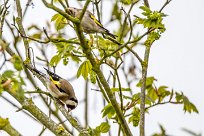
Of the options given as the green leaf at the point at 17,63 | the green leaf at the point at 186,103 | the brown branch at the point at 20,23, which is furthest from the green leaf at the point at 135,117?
the green leaf at the point at 17,63

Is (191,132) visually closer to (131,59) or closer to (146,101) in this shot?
(146,101)

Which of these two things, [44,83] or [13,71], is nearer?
[13,71]

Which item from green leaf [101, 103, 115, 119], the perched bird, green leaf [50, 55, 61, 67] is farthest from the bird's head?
green leaf [101, 103, 115, 119]

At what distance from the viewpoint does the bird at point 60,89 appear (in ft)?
10.1

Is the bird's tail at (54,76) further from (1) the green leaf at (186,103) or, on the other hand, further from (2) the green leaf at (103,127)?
(1) the green leaf at (186,103)

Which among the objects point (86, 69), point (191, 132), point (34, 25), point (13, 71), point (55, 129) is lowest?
point (191, 132)

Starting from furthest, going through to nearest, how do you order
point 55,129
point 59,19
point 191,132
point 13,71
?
point 59,19 → point 55,129 → point 13,71 → point 191,132

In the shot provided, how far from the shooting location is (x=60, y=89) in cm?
323

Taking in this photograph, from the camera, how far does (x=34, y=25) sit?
386cm

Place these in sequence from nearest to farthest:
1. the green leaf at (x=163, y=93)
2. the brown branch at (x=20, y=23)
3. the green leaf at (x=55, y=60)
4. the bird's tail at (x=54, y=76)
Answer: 1. the green leaf at (x=55, y=60)
2. the brown branch at (x=20, y=23)
3. the bird's tail at (x=54, y=76)
4. the green leaf at (x=163, y=93)

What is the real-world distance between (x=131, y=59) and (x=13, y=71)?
1869 millimetres

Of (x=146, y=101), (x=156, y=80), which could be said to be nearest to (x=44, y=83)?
(x=146, y=101)

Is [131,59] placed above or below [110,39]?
above

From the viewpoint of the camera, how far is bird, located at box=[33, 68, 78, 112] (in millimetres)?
3064
